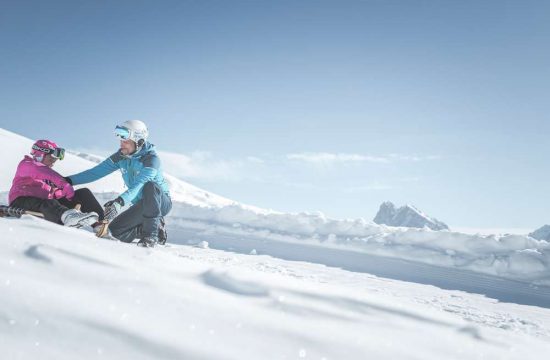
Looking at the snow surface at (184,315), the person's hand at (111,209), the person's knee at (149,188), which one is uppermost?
the person's knee at (149,188)

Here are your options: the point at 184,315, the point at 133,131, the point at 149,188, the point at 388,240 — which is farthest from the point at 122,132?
the point at 388,240

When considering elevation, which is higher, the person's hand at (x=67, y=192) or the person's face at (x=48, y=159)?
the person's face at (x=48, y=159)

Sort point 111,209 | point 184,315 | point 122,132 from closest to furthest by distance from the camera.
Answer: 1. point 184,315
2. point 111,209
3. point 122,132

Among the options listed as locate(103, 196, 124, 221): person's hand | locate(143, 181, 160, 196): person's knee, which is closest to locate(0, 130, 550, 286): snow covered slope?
locate(143, 181, 160, 196): person's knee

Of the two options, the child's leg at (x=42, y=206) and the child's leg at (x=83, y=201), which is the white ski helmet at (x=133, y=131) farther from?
the child's leg at (x=42, y=206)

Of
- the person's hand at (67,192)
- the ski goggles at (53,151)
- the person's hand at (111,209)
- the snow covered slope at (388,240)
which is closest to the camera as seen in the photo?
the person's hand at (111,209)

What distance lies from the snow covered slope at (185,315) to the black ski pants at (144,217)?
1.96 metres

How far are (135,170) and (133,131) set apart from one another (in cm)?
45

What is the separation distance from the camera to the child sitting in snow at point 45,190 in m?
3.38

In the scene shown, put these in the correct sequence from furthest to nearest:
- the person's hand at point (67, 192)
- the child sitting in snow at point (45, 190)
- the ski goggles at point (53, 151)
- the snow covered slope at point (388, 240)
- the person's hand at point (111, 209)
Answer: the snow covered slope at point (388, 240), the person's hand at point (67, 192), the ski goggles at point (53, 151), the child sitting in snow at point (45, 190), the person's hand at point (111, 209)

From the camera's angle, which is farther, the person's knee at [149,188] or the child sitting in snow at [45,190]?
the person's knee at [149,188]

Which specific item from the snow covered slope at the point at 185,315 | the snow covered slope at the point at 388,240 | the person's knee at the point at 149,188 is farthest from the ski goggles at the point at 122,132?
the snow covered slope at the point at 388,240

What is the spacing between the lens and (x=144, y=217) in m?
3.99

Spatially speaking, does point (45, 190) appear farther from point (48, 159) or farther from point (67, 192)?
point (48, 159)
